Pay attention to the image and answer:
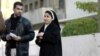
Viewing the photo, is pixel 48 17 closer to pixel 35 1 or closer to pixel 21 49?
pixel 21 49

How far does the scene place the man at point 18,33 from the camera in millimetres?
6441

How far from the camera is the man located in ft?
21.1

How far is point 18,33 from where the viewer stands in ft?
21.4

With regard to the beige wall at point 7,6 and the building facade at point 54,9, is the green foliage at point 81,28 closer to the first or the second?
the beige wall at point 7,6

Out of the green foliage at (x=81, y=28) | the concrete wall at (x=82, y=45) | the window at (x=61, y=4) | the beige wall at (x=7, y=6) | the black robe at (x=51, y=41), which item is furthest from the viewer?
the window at (x=61, y=4)

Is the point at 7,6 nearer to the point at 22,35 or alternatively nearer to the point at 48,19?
the point at 22,35

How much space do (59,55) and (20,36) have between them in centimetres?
74

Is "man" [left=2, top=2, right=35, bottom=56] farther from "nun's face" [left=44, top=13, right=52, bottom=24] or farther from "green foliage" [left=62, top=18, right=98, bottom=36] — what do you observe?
"green foliage" [left=62, top=18, right=98, bottom=36]

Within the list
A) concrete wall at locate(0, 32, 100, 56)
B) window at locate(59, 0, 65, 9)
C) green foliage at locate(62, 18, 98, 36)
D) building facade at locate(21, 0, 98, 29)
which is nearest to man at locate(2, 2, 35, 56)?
concrete wall at locate(0, 32, 100, 56)

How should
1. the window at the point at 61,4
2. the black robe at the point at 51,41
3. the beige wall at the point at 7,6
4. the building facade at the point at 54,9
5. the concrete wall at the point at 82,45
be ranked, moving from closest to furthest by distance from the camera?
the black robe at the point at 51,41, the concrete wall at the point at 82,45, the beige wall at the point at 7,6, the building facade at the point at 54,9, the window at the point at 61,4

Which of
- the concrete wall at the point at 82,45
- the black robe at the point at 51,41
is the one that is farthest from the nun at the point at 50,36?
the concrete wall at the point at 82,45

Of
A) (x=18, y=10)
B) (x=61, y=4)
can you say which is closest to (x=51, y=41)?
(x=18, y=10)

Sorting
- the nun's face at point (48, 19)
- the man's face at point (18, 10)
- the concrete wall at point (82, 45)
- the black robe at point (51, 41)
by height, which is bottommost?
the concrete wall at point (82, 45)

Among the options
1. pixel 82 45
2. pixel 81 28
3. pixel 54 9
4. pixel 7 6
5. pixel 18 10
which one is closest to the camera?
pixel 18 10
